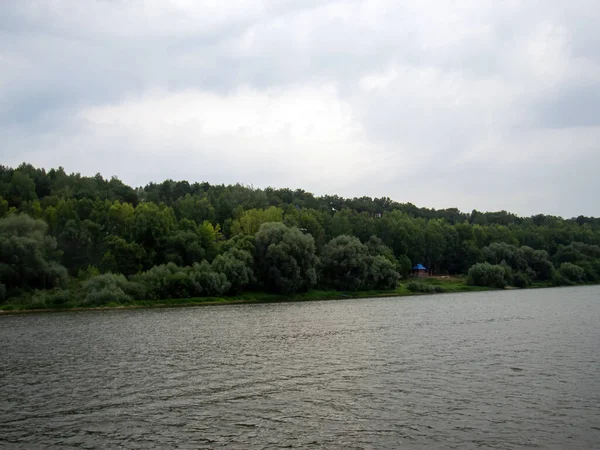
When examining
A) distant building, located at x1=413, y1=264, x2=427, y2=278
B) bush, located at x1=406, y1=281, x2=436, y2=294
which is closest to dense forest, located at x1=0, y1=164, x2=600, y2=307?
distant building, located at x1=413, y1=264, x2=427, y2=278

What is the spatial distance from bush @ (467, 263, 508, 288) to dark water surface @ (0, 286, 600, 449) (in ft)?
277

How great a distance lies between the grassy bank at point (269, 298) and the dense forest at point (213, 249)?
3.85 feet

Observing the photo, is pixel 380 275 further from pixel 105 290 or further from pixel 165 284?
pixel 105 290

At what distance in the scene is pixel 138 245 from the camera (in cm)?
10412

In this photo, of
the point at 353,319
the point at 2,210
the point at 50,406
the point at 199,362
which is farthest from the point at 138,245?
the point at 50,406

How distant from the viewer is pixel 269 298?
102m

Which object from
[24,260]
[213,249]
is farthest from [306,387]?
[213,249]

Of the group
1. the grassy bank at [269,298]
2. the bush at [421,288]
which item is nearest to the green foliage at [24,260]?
the grassy bank at [269,298]

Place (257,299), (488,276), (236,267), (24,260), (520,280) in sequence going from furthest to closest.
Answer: (520,280) < (488,276) < (257,299) < (236,267) < (24,260)

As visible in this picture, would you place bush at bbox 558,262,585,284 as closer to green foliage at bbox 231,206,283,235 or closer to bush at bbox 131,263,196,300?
green foliage at bbox 231,206,283,235

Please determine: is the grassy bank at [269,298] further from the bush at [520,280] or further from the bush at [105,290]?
the bush at [520,280]

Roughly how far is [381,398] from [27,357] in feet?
92.6

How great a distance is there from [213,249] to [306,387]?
88.5 metres

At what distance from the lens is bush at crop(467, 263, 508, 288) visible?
135250 mm
